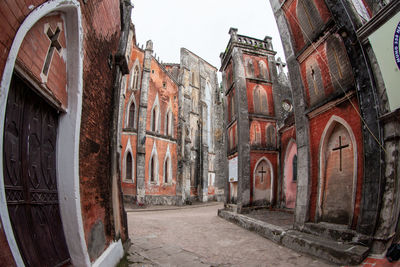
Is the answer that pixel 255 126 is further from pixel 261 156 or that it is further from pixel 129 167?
pixel 129 167

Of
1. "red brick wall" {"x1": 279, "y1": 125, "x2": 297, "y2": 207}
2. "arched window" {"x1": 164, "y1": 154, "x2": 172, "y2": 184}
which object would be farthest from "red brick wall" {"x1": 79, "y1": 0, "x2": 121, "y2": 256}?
"arched window" {"x1": 164, "y1": 154, "x2": 172, "y2": 184}

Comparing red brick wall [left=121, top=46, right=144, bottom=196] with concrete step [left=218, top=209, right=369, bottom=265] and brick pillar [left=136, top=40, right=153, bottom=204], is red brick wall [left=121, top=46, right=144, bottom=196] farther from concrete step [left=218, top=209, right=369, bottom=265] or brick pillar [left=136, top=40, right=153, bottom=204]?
concrete step [left=218, top=209, right=369, bottom=265]

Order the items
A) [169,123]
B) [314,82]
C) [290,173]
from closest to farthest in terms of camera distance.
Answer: [314,82] → [290,173] → [169,123]

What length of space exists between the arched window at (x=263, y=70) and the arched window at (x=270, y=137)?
3.44 metres

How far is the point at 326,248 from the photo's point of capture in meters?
4.84

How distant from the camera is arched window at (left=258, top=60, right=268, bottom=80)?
1473cm

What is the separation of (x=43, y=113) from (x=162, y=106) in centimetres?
2063

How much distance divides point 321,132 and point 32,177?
22.9ft

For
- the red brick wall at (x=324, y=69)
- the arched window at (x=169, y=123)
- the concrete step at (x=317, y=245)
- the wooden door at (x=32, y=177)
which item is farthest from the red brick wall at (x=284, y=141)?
the arched window at (x=169, y=123)

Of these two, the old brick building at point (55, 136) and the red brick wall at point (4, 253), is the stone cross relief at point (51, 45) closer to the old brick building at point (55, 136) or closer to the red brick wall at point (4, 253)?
the old brick building at point (55, 136)

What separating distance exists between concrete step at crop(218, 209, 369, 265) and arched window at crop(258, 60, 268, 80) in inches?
386

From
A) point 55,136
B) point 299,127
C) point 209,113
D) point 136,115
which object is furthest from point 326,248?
point 209,113

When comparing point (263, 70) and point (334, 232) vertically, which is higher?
point (263, 70)

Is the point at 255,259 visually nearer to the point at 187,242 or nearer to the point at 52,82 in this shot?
the point at 187,242
